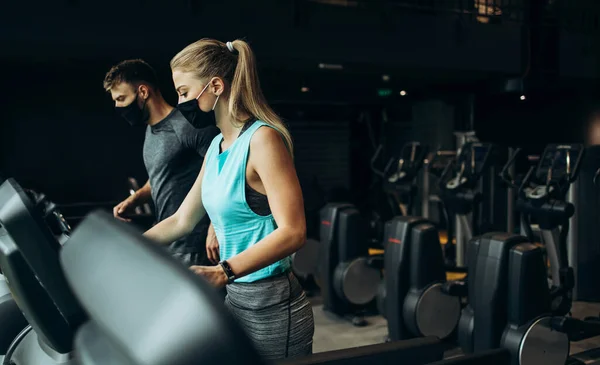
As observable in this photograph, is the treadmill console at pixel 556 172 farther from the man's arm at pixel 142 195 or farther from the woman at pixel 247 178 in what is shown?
the woman at pixel 247 178

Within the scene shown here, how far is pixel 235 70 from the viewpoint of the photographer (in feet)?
5.17

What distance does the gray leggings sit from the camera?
1578 mm

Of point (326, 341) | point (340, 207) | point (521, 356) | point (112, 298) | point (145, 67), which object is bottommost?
point (326, 341)

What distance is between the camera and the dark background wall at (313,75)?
6.18 m

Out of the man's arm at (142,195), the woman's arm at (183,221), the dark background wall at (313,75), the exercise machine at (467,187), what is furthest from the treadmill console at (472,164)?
the woman's arm at (183,221)

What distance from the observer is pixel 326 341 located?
450 centimetres

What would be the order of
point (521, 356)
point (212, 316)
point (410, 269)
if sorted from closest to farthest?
point (212, 316) → point (521, 356) → point (410, 269)

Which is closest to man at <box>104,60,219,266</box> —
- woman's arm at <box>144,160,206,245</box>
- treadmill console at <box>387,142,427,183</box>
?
woman's arm at <box>144,160,206,245</box>

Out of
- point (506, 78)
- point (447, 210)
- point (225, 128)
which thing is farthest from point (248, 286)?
point (506, 78)

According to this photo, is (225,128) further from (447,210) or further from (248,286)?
(447,210)

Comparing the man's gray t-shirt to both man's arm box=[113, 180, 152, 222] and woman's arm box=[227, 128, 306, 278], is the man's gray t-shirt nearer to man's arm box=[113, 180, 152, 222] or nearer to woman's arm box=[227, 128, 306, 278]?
man's arm box=[113, 180, 152, 222]

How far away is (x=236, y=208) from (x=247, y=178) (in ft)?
0.24

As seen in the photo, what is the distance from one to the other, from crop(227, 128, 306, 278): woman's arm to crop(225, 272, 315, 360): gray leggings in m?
0.18

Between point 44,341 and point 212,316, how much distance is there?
2.84ft
